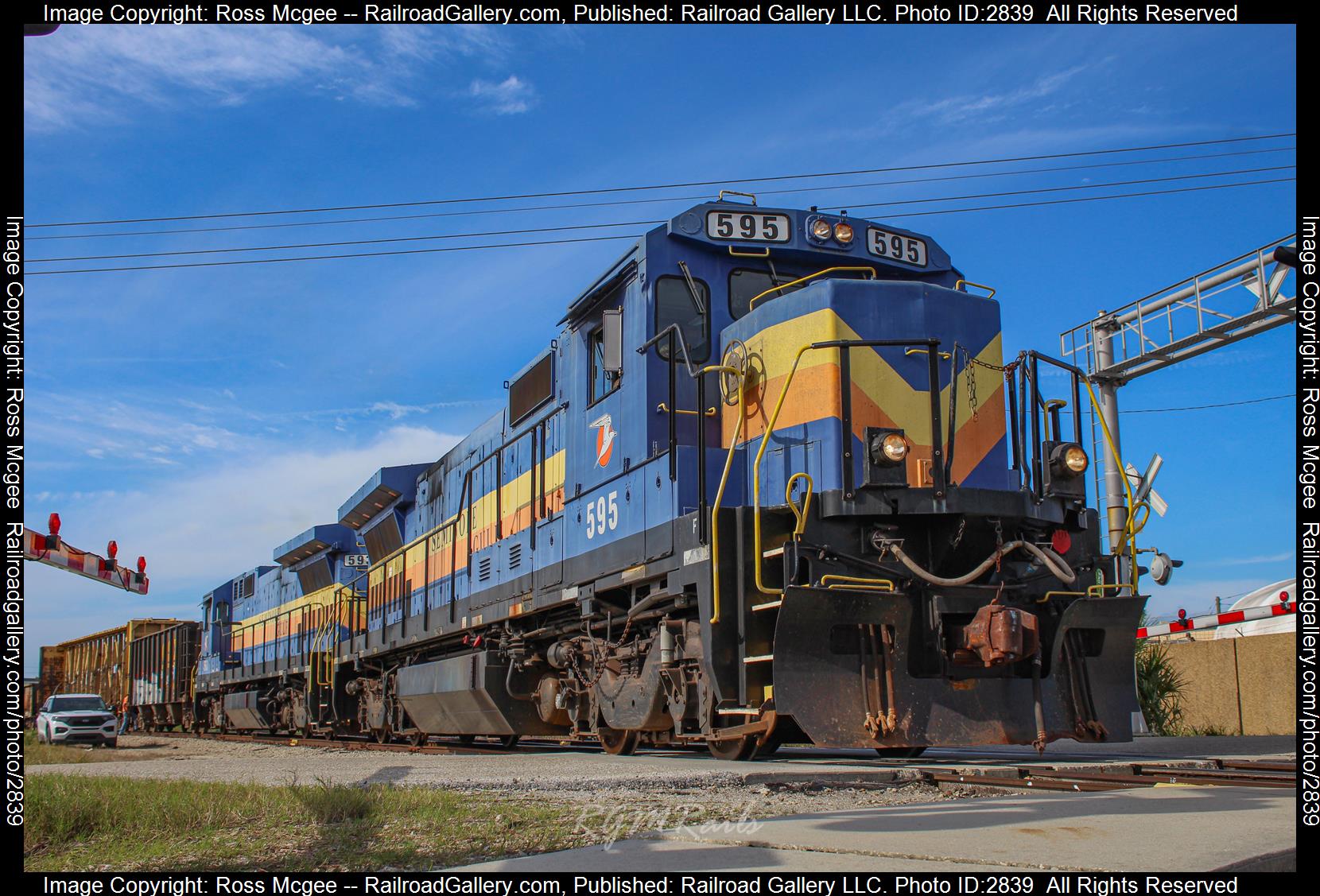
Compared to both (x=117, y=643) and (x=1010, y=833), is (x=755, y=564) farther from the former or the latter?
(x=117, y=643)

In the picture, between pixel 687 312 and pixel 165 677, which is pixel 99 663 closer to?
pixel 165 677

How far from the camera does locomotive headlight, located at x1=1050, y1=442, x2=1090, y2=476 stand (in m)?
8.02

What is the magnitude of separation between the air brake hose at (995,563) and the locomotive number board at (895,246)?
9.38 feet

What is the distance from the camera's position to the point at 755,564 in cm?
758

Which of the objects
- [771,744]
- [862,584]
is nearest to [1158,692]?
[771,744]

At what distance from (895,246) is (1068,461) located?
8.26 feet

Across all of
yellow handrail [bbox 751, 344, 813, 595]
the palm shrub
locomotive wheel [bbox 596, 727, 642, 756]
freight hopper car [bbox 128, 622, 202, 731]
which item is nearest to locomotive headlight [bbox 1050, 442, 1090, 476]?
yellow handrail [bbox 751, 344, 813, 595]

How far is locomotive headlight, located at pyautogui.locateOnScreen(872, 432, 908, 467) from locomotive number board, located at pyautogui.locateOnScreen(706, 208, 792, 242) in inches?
94.9

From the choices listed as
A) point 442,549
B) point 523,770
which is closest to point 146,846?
point 523,770

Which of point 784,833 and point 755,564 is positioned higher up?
point 755,564

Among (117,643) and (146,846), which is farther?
(117,643)

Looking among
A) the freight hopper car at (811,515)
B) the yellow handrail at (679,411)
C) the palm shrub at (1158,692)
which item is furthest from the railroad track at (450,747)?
the palm shrub at (1158,692)
